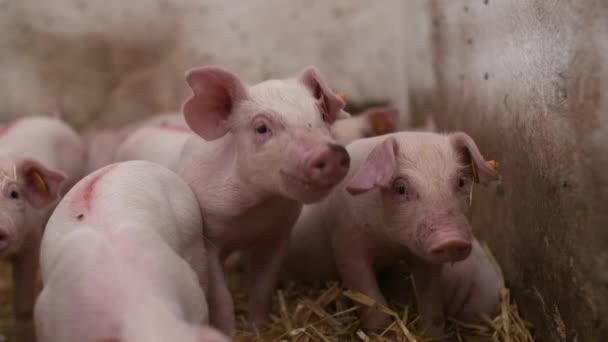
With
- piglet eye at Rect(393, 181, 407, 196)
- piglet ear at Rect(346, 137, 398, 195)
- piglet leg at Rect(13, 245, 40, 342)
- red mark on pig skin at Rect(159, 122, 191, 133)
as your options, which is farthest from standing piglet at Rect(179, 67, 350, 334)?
piglet leg at Rect(13, 245, 40, 342)

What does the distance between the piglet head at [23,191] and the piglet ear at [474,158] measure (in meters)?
1.84

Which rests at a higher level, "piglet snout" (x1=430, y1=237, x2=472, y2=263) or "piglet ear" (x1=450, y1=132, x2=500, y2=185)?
"piglet ear" (x1=450, y1=132, x2=500, y2=185)

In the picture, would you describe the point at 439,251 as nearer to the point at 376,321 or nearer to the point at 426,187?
the point at 426,187

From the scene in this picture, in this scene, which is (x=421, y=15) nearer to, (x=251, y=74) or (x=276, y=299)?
(x=251, y=74)

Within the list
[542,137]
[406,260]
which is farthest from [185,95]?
[542,137]

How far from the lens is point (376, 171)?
118 inches

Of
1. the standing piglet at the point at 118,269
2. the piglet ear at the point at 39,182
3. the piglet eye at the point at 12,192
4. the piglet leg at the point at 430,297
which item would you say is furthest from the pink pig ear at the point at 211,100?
the piglet leg at the point at 430,297

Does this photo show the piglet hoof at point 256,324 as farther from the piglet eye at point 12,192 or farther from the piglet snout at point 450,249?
the piglet eye at point 12,192

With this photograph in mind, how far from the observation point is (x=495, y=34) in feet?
11.4

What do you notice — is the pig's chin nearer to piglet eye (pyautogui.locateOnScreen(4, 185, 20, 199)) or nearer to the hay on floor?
the hay on floor

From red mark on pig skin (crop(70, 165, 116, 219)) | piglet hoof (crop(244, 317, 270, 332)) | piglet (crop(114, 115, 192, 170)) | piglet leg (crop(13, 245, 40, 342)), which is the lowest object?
piglet hoof (crop(244, 317, 270, 332))

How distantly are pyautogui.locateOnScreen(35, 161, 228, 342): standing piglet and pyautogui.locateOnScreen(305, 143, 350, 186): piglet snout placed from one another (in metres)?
0.58

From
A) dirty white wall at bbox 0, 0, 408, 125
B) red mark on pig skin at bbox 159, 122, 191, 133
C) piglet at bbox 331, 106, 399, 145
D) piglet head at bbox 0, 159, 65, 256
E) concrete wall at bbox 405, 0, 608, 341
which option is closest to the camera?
concrete wall at bbox 405, 0, 608, 341

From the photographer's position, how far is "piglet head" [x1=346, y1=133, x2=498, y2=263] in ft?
9.33
